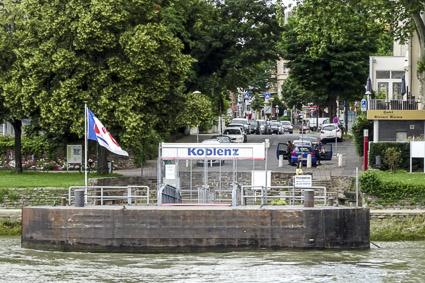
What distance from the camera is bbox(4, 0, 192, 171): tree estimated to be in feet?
200

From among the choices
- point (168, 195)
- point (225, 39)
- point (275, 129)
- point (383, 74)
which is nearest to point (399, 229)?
point (168, 195)

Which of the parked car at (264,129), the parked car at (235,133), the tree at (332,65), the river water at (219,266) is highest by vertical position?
the tree at (332,65)

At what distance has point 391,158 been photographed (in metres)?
61.1

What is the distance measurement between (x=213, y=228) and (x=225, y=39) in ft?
156

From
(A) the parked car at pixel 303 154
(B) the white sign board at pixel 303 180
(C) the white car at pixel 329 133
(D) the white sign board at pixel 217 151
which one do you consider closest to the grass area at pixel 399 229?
(B) the white sign board at pixel 303 180

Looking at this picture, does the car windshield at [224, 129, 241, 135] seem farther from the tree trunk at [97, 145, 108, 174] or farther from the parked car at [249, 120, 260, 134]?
the tree trunk at [97, 145, 108, 174]

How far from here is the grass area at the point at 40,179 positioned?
5650cm

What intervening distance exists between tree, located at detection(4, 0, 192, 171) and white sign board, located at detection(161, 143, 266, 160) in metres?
15.2

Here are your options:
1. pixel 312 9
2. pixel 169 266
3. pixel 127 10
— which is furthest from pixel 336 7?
pixel 169 266

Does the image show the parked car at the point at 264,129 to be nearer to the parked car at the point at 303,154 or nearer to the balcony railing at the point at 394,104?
the balcony railing at the point at 394,104

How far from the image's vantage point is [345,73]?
93812 mm

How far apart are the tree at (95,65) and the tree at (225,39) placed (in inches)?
910

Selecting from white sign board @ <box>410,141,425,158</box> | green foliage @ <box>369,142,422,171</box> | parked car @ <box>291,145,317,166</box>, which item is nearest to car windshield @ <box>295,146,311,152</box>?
parked car @ <box>291,145,317,166</box>

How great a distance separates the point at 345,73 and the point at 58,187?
43690 mm
